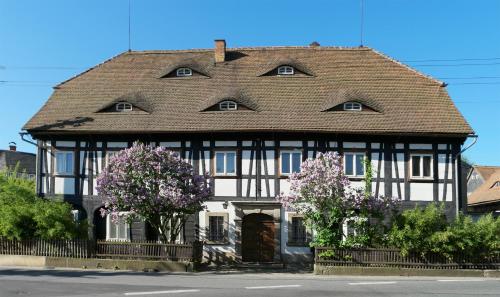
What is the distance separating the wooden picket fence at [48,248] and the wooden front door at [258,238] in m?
6.72

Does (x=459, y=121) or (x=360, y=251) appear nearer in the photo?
(x=360, y=251)

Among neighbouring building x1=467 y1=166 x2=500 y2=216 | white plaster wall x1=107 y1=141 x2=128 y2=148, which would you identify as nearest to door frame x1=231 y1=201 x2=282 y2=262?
white plaster wall x1=107 y1=141 x2=128 y2=148

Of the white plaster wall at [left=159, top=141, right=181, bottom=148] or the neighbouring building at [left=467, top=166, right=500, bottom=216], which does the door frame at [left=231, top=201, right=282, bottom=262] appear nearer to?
the white plaster wall at [left=159, top=141, right=181, bottom=148]

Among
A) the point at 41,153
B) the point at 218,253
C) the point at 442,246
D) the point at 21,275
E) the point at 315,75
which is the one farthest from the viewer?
the point at 315,75

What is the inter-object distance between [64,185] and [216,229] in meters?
7.42

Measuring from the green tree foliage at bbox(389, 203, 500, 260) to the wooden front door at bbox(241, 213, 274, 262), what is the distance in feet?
19.5

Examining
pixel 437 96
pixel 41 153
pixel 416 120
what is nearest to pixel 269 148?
pixel 416 120

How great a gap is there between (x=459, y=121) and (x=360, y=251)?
8221 millimetres

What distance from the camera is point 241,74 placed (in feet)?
90.9

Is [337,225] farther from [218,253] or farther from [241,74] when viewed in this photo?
[241,74]

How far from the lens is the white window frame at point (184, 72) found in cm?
2802

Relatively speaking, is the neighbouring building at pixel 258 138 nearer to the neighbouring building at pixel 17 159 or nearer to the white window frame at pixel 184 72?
the white window frame at pixel 184 72

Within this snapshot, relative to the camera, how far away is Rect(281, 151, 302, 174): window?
24016 millimetres

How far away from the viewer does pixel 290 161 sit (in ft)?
78.9
